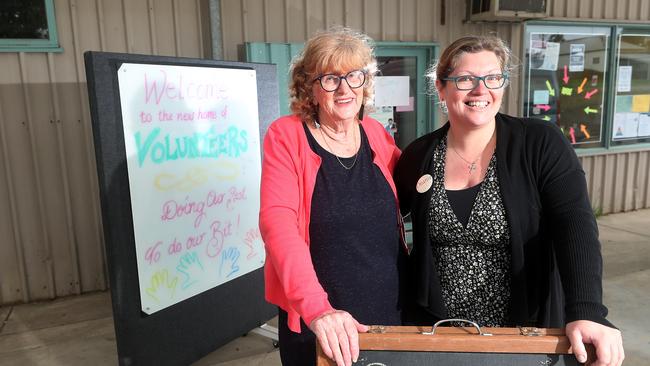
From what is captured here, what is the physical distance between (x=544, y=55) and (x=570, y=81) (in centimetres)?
47

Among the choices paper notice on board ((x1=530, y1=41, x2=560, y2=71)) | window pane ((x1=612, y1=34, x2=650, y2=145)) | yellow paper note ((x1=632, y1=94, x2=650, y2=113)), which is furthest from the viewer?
yellow paper note ((x1=632, y1=94, x2=650, y2=113))

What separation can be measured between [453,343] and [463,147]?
1.76ft

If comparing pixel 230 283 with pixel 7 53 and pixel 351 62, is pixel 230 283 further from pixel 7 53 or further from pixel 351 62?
pixel 7 53

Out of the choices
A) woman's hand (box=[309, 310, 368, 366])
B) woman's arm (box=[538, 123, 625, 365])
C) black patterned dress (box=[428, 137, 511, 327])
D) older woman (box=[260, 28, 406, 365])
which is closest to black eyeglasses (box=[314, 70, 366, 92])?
older woman (box=[260, 28, 406, 365])

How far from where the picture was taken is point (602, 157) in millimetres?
5195

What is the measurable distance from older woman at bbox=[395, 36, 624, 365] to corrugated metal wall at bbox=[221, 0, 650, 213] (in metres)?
2.56

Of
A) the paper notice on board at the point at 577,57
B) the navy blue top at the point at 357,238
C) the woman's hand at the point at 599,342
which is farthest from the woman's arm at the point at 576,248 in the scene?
the paper notice on board at the point at 577,57

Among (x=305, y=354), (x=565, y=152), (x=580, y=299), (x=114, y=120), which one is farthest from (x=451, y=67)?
(x=114, y=120)

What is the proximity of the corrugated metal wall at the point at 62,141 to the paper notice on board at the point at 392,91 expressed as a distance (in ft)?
4.81

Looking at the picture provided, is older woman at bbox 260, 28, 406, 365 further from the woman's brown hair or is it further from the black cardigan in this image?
the black cardigan

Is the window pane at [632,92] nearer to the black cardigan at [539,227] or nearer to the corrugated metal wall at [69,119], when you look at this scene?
the corrugated metal wall at [69,119]

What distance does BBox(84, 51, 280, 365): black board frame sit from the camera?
179cm

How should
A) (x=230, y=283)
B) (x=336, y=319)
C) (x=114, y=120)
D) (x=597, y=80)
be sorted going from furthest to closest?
(x=597, y=80), (x=230, y=283), (x=114, y=120), (x=336, y=319)

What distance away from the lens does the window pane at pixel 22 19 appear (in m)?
2.97
